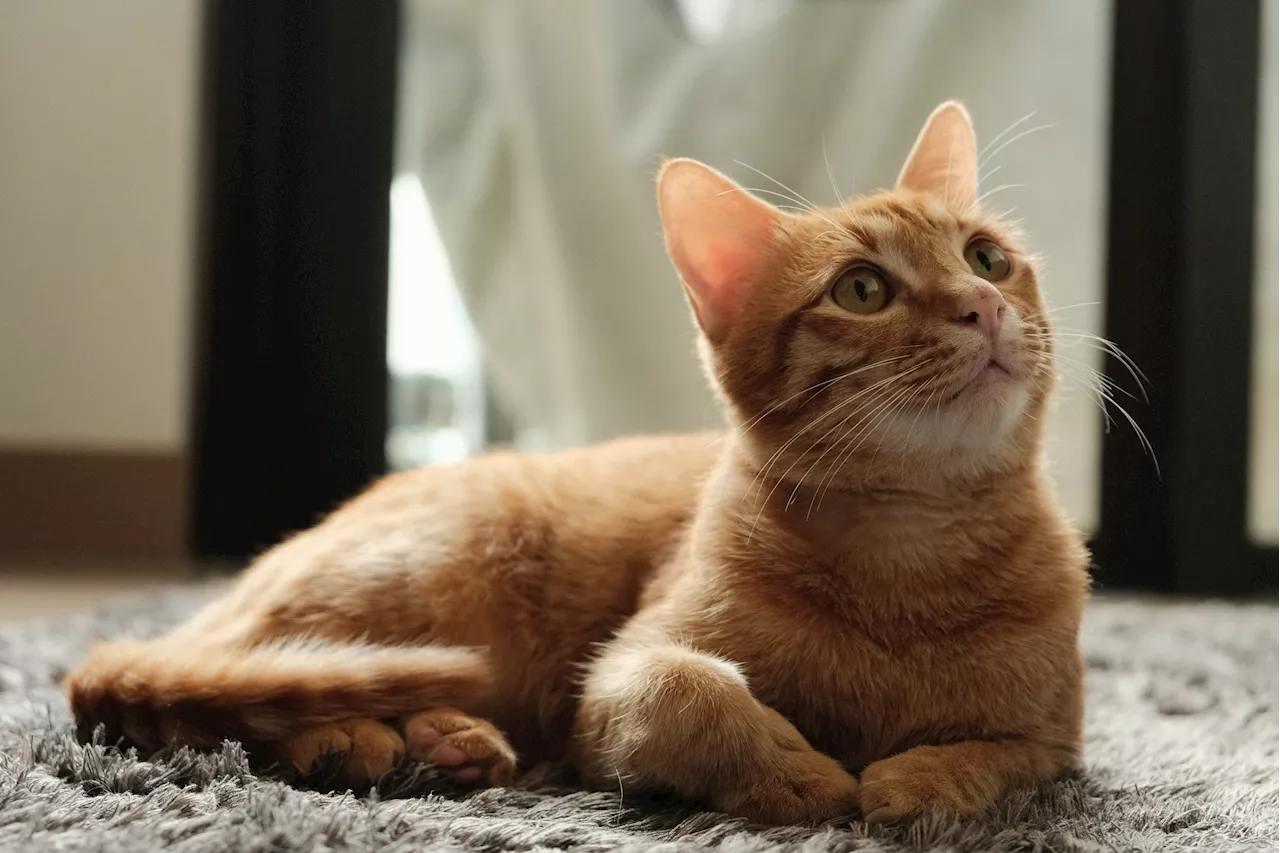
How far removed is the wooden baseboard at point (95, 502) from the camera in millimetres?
3002

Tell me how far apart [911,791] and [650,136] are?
2302 millimetres

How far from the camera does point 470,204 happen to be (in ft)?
9.93

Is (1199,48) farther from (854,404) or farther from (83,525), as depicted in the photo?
(83,525)

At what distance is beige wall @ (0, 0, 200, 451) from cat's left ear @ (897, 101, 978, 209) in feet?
7.19

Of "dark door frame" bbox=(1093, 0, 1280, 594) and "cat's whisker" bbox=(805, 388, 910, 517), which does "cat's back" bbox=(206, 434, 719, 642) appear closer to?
"cat's whisker" bbox=(805, 388, 910, 517)

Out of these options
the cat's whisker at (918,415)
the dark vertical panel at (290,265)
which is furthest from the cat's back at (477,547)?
the dark vertical panel at (290,265)

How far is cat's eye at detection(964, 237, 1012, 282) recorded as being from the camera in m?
1.23

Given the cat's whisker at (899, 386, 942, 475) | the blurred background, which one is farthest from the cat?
the blurred background

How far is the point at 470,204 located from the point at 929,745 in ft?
7.45

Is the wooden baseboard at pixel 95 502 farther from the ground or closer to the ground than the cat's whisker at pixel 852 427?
closer to the ground

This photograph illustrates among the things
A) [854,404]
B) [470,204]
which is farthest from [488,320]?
[854,404]

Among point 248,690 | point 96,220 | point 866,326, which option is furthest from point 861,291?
point 96,220

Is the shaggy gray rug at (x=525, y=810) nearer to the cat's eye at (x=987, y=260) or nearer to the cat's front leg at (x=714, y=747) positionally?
the cat's front leg at (x=714, y=747)

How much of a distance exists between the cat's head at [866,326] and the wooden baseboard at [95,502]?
2.17 m
